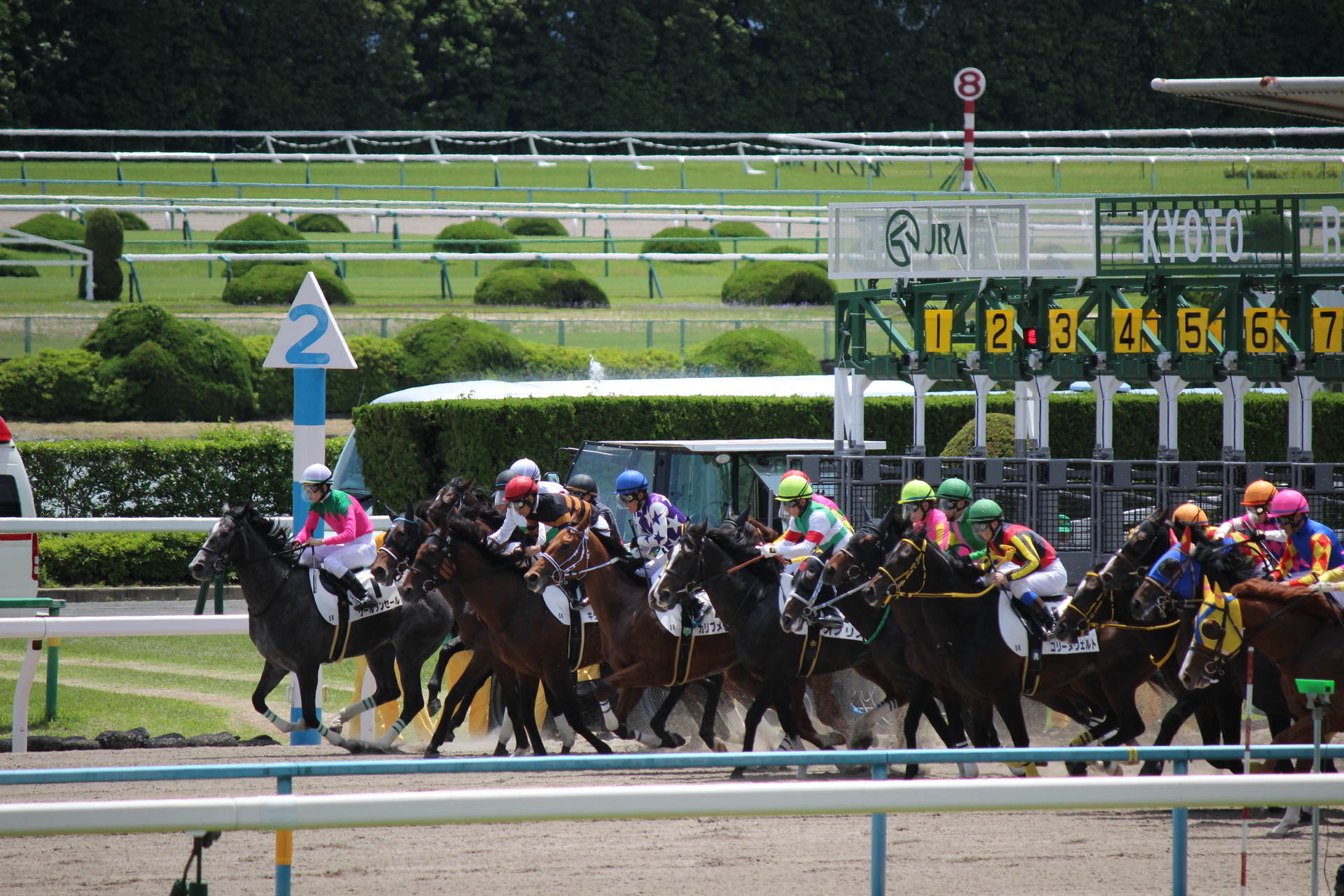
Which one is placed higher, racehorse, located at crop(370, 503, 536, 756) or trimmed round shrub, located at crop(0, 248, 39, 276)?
trimmed round shrub, located at crop(0, 248, 39, 276)

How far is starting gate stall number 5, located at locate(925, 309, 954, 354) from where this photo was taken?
38.8 ft

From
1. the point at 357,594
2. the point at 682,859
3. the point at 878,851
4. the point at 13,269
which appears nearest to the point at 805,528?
the point at 357,594

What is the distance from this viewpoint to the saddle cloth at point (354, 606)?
859 centimetres

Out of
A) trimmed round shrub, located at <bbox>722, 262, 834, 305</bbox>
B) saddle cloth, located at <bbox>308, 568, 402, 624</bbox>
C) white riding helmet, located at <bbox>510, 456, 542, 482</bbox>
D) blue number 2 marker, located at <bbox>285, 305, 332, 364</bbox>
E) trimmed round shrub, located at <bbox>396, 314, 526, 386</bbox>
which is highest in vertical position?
trimmed round shrub, located at <bbox>722, 262, 834, 305</bbox>

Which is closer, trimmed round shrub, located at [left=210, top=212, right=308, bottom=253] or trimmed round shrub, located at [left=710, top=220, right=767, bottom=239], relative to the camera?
trimmed round shrub, located at [left=210, top=212, right=308, bottom=253]

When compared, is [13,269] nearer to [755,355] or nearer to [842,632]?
[755,355]

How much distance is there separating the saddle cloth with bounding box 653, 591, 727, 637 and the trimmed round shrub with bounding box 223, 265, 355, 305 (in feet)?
54.7

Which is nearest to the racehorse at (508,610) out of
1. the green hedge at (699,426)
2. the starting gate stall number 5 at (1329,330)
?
the starting gate stall number 5 at (1329,330)

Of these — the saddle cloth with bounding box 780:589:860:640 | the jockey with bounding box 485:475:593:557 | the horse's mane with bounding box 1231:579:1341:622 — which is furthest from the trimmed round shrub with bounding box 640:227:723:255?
the horse's mane with bounding box 1231:579:1341:622

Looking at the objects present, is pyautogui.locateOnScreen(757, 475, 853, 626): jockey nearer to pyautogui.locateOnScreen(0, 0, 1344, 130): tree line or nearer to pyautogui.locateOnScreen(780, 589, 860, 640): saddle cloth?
pyautogui.locateOnScreen(780, 589, 860, 640): saddle cloth

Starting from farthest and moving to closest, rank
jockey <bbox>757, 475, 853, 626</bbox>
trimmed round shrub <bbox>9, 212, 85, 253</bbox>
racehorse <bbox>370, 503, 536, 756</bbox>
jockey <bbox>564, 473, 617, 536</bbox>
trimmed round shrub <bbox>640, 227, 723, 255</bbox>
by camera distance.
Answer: trimmed round shrub <bbox>640, 227, 723, 255</bbox>, trimmed round shrub <bbox>9, 212, 85, 253</bbox>, jockey <bbox>564, 473, 617, 536</bbox>, racehorse <bbox>370, 503, 536, 756</bbox>, jockey <bbox>757, 475, 853, 626</bbox>

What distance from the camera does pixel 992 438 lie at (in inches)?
578

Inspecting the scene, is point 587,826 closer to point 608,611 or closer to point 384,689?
point 608,611

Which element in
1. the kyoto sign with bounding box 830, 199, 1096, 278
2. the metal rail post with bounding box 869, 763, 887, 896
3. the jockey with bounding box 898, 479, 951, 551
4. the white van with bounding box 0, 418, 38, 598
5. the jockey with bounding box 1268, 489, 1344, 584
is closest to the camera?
the metal rail post with bounding box 869, 763, 887, 896
